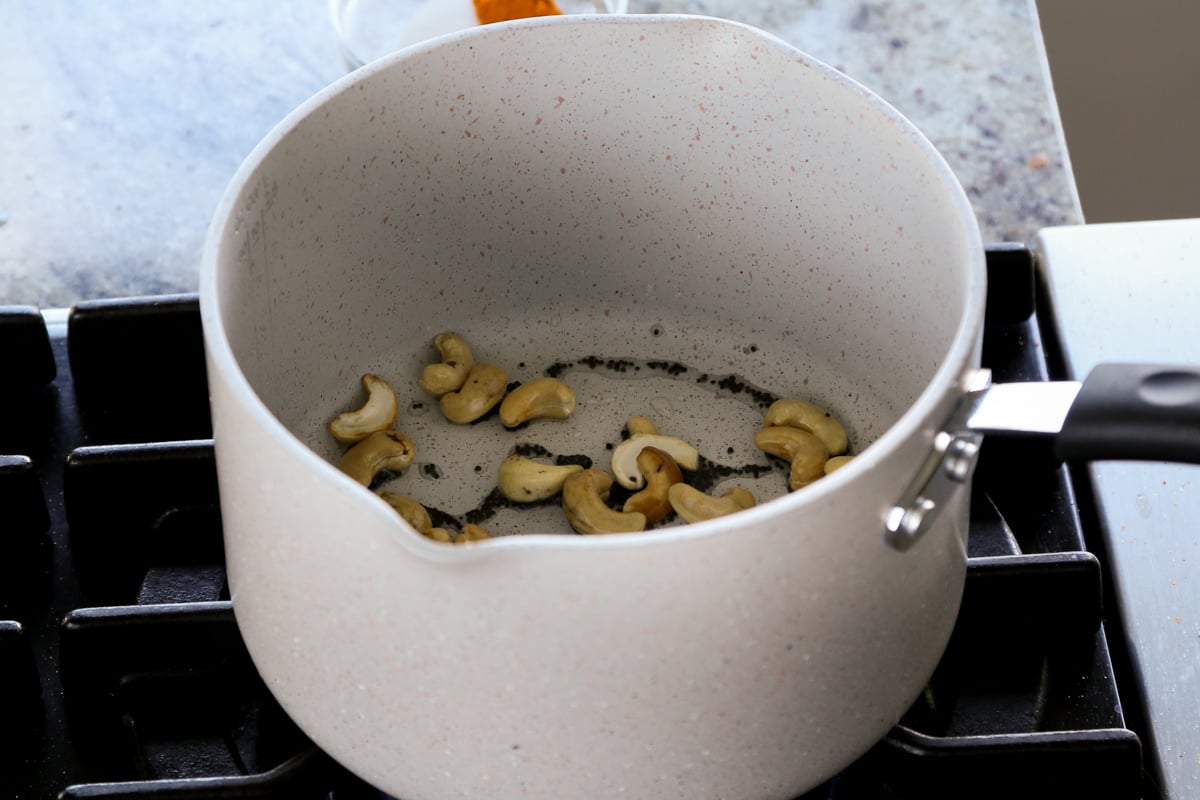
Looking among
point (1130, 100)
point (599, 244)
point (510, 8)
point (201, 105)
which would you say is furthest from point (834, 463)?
point (1130, 100)

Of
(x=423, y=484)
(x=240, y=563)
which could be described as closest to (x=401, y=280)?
(x=423, y=484)

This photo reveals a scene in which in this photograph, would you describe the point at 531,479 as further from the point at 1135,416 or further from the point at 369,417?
the point at 1135,416

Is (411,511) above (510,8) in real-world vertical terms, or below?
below

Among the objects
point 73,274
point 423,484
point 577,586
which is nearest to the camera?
point 577,586

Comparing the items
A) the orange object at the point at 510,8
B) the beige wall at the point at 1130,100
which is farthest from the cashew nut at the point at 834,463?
the beige wall at the point at 1130,100

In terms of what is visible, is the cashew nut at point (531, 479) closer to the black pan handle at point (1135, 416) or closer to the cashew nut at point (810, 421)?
the cashew nut at point (810, 421)

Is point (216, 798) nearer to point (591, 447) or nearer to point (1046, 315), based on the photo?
point (591, 447)

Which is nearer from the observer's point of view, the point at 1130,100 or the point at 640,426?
the point at 640,426
